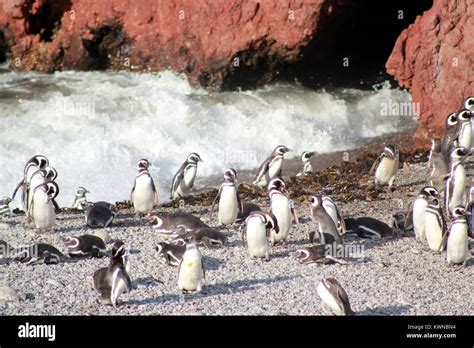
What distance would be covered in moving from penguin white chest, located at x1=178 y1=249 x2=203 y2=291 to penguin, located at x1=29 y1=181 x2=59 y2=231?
3099 mm

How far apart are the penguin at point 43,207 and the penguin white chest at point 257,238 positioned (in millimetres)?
2773

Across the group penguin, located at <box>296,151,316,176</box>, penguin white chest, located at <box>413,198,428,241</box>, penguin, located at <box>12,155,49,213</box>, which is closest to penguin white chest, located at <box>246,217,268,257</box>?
penguin white chest, located at <box>413,198,428,241</box>

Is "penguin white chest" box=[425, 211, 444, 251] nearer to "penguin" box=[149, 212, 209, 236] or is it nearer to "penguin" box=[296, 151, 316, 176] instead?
"penguin" box=[149, 212, 209, 236]

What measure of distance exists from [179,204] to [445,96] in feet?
17.4

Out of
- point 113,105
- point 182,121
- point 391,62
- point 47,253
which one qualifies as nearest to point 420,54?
point 391,62

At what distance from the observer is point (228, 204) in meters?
14.0

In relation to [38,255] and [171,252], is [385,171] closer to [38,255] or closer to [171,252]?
[171,252]

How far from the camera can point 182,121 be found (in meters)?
20.9

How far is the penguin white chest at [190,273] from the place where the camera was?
11.2 metres

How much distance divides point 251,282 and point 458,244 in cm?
250

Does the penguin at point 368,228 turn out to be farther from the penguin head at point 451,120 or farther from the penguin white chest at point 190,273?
the penguin head at point 451,120

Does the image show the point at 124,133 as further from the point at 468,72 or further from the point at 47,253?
the point at 47,253

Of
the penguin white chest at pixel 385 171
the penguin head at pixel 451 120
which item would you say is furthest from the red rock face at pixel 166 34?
the penguin white chest at pixel 385 171

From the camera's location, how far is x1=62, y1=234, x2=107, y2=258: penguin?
41.1 feet
